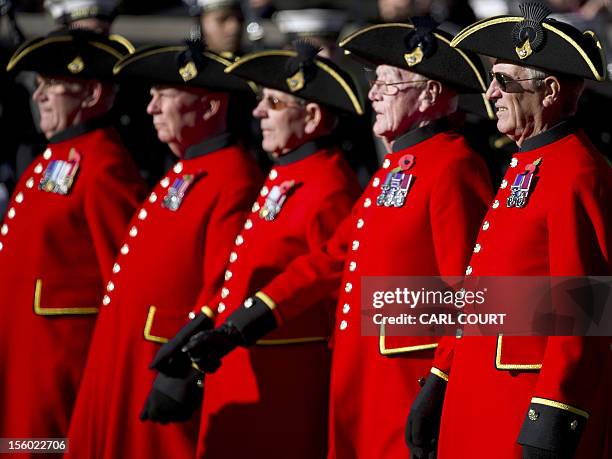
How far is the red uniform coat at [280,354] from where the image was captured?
19.0 feet

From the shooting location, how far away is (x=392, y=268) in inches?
204

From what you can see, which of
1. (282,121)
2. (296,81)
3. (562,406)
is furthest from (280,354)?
(562,406)

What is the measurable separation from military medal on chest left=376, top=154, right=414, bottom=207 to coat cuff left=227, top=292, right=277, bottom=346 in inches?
22.9

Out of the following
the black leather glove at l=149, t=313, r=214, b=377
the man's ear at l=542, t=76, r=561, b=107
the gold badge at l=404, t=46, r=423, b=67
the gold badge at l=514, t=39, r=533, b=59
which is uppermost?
the gold badge at l=514, t=39, r=533, b=59

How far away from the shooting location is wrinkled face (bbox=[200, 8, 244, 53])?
27.5ft

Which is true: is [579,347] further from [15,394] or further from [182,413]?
[15,394]

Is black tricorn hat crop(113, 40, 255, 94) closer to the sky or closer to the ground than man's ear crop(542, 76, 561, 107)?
closer to the ground

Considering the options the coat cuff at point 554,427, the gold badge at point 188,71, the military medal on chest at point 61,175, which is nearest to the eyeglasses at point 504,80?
the coat cuff at point 554,427

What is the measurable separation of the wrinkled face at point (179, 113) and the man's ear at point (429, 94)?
4.50ft

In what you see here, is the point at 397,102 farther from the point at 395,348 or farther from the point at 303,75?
the point at 395,348

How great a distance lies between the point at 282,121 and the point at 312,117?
0.13 metres

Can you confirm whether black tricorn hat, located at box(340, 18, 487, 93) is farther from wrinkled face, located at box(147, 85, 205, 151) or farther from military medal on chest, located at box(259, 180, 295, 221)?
wrinkled face, located at box(147, 85, 205, 151)

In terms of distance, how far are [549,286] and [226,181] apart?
212 cm

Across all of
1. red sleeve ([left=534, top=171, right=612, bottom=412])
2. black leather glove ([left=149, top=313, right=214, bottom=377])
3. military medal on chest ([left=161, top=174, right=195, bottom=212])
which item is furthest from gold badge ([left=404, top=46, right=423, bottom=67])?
black leather glove ([left=149, top=313, right=214, bottom=377])
